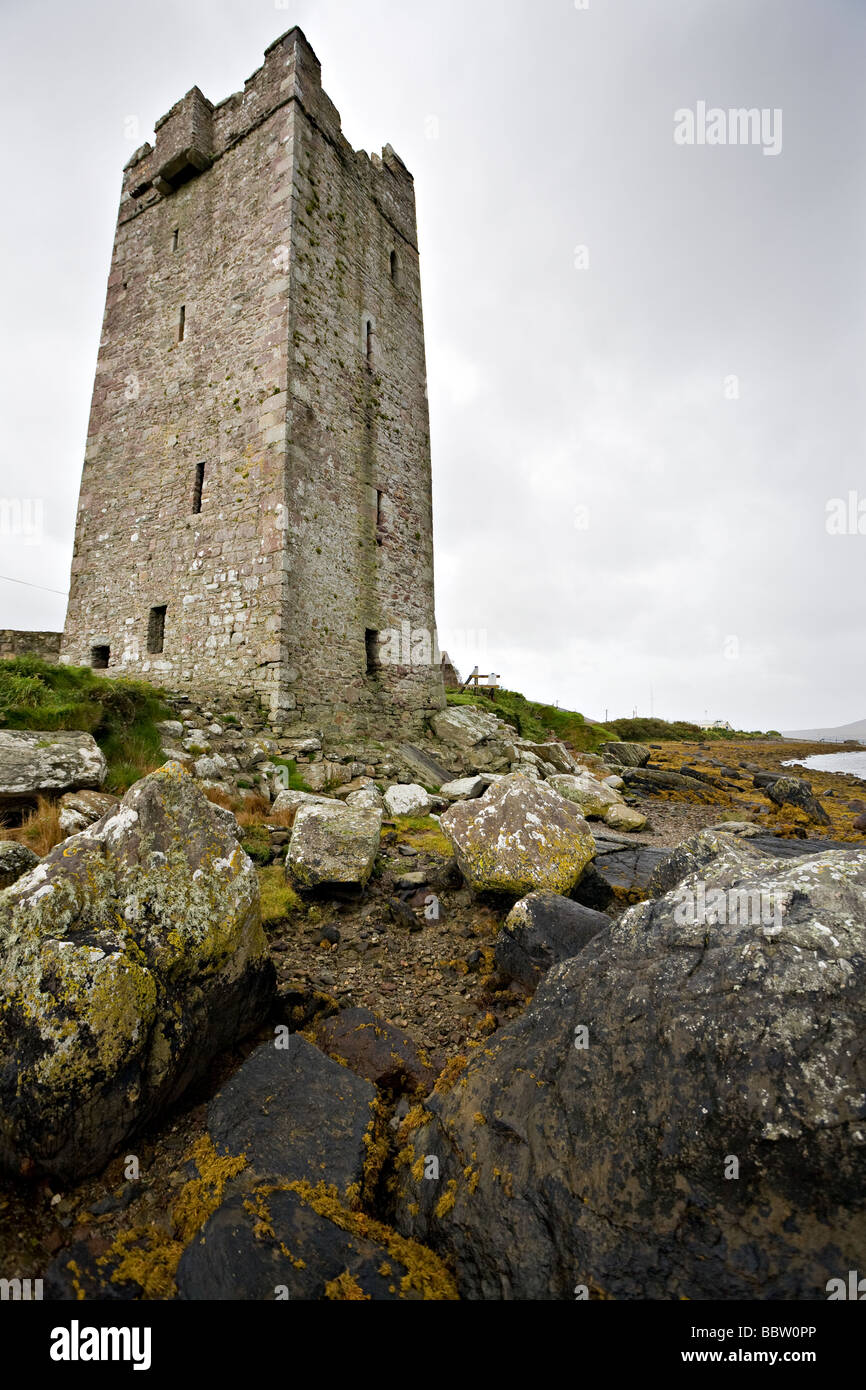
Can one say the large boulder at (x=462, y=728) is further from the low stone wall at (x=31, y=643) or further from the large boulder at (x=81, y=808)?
the low stone wall at (x=31, y=643)

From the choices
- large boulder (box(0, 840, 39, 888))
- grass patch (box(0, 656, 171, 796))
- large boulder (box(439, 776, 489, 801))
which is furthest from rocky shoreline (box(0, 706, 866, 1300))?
large boulder (box(439, 776, 489, 801))

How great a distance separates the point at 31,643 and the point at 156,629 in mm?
4282

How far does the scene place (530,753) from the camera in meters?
14.5

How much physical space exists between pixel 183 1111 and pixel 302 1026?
2.73 ft

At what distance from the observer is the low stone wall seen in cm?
1412

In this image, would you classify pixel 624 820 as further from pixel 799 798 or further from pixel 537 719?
pixel 537 719

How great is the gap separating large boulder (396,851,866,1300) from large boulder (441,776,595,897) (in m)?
2.27

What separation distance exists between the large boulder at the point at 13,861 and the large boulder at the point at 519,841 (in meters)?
3.58

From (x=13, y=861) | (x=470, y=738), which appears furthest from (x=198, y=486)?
(x=13, y=861)

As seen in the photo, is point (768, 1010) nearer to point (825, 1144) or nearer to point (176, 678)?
point (825, 1144)

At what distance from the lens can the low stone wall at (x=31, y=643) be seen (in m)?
14.1

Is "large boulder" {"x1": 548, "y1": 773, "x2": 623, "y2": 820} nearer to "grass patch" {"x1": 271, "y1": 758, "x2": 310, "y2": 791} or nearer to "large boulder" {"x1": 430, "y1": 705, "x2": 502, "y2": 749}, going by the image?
"large boulder" {"x1": 430, "y1": 705, "x2": 502, "y2": 749}
